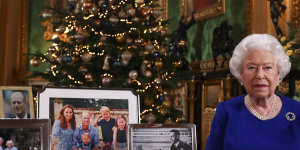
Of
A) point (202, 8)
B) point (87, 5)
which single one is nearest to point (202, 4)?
point (202, 8)

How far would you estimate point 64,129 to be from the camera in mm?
1938

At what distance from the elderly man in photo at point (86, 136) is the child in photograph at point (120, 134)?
10 cm

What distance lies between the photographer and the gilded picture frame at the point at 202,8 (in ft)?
27.0

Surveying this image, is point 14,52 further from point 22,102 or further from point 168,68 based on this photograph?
point 22,102

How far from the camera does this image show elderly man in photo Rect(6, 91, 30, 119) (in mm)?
2041

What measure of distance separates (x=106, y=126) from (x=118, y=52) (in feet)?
8.25

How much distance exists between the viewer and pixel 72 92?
80.0 inches

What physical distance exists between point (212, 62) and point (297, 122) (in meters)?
6.45

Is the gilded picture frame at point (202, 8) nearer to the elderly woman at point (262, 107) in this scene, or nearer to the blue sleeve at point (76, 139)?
the elderly woman at point (262, 107)

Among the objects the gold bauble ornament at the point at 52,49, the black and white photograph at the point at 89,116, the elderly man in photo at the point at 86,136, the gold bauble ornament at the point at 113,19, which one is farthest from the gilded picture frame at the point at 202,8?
the elderly man in photo at the point at 86,136

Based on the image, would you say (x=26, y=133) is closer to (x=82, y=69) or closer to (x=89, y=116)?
(x=89, y=116)

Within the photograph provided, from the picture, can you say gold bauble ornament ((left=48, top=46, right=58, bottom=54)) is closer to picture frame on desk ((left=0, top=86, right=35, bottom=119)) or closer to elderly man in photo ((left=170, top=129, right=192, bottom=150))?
picture frame on desk ((left=0, top=86, right=35, bottom=119))

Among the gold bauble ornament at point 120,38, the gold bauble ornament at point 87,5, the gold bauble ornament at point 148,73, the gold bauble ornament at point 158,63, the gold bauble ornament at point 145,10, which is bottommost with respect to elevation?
the gold bauble ornament at point 148,73

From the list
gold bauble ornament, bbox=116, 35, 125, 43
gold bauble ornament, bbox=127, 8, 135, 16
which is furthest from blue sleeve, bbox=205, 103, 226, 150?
gold bauble ornament, bbox=116, 35, 125, 43
